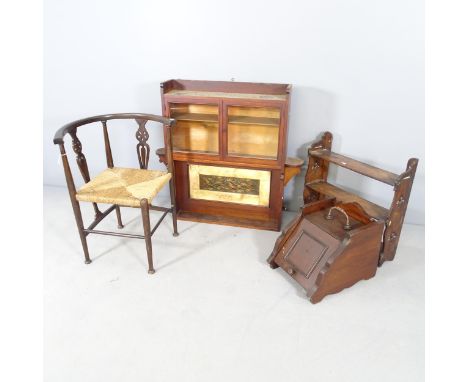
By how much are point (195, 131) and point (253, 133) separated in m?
0.45

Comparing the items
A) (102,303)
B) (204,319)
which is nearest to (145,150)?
(102,303)

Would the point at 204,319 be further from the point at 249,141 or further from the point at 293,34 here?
the point at 293,34

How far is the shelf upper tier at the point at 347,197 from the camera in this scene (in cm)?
229

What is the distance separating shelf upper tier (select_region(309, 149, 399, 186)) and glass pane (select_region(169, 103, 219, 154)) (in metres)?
0.76

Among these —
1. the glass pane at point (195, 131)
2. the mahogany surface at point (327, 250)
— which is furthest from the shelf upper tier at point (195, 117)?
the mahogany surface at point (327, 250)

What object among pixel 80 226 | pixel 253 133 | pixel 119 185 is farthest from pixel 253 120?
pixel 80 226

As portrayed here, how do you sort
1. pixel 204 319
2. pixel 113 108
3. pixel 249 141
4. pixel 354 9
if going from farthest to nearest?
pixel 113 108
pixel 249 141
pixel 354 9
pixel 204 319

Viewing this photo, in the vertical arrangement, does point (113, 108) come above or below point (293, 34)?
below

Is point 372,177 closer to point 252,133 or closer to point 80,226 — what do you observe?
point 252,133

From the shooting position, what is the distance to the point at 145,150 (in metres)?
2.55

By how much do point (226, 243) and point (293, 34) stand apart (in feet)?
5.14

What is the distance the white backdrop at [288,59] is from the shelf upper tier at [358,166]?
24 cm

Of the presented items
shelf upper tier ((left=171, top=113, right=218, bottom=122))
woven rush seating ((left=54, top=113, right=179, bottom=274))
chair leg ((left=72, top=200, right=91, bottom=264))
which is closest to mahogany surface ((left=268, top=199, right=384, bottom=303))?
woven rush seating ((left=54, top=113, right=179, bottom=274))

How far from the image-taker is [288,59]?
251 centimetres
